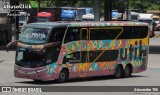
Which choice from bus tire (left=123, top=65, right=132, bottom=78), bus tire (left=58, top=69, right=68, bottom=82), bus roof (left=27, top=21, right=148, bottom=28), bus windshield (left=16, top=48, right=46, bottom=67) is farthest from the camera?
bus tire (left=123, top=65, right=132, bottom=78)

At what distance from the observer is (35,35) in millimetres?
25672

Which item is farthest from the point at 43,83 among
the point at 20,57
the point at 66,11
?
the point at 66,11

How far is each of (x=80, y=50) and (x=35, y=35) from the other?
2506 mm

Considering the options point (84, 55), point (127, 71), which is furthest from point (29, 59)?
point (127, 71)

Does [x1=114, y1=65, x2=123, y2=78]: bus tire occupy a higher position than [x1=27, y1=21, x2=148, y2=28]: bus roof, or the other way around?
[x1=27, y1=21, x2=148, y2=28]: bus roof

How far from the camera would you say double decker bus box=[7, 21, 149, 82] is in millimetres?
25281

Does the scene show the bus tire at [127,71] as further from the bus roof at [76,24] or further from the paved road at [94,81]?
the bus roof at [76,24]

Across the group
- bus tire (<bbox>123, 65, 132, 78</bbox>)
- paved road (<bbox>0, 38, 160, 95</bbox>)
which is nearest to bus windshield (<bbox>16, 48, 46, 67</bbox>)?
paved road (<bbox>0, 38, 160, 95</bbox>)

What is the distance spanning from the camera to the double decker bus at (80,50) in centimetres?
2528

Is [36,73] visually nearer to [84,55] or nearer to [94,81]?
[84,55]

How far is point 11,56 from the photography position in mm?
44875

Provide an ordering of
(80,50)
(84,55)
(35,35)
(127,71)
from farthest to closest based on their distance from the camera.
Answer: (127,71) < (84,55) < (80,50) < (35,35)

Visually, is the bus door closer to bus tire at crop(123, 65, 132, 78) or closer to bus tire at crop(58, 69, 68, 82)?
bus tire at crop(58, 69, 68, 82)

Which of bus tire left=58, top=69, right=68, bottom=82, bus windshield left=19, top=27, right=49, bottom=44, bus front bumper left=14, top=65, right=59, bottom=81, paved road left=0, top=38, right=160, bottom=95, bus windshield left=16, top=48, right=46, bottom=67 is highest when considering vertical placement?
bus windshield left=19, top=27, right=49, bottom=44
